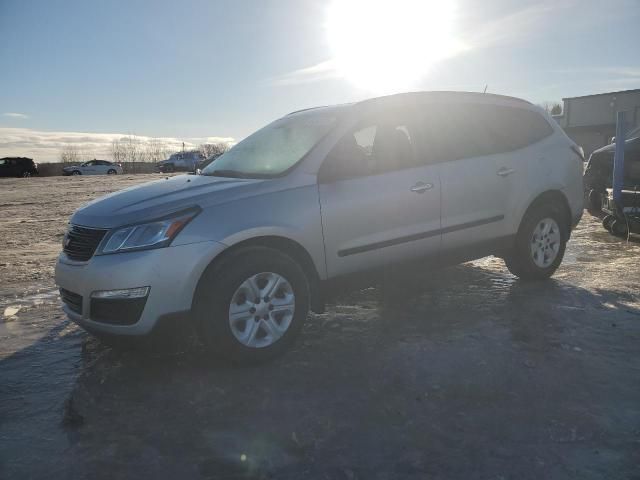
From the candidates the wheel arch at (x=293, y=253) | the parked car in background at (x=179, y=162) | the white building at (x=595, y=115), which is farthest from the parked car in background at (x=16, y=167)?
the white building at (x=595, y=115)

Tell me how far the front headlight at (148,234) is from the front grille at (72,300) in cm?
42

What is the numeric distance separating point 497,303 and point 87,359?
3348 millimetres

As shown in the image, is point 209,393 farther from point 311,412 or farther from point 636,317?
point 636,317

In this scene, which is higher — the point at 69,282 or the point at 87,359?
the point at 69,282

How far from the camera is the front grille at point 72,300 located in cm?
350

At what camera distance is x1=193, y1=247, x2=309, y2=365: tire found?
10.9ft

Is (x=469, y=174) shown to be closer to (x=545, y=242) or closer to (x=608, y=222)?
(x=545, y=242)

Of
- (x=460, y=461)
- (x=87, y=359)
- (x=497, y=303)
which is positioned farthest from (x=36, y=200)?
(x=460, y=461)

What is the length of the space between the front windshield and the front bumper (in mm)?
916

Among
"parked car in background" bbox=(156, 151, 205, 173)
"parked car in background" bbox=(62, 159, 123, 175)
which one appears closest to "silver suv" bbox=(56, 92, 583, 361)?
"parked car in background" bbox=(156, 151, 205, 173)

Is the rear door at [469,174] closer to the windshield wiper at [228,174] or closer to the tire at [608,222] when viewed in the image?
the windshield wiper at [228,174]

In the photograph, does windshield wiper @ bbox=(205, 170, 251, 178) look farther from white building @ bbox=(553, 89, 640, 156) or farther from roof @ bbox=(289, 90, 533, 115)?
white building @ bbox=(553, 89, 640, 156)

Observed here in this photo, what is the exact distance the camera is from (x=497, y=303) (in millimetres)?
4727

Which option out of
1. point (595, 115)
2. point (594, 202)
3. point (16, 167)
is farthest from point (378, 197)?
point (595, 115)
